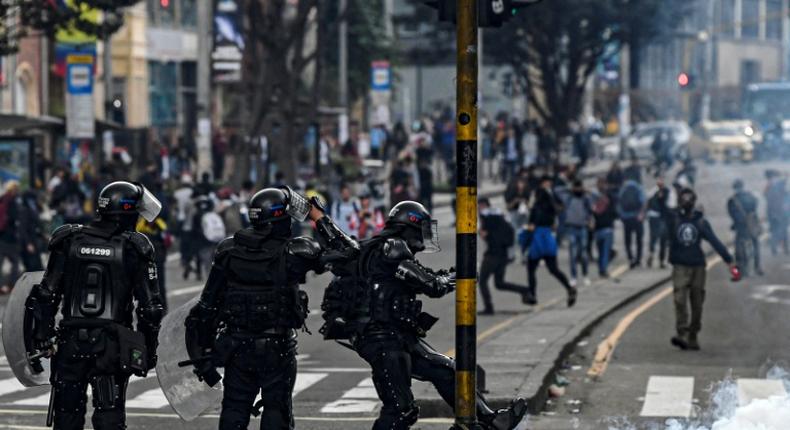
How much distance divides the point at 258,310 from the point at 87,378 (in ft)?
3.39

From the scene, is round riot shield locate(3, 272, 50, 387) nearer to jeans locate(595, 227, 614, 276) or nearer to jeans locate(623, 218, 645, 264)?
jeans locate(595, 227, 614, 276)

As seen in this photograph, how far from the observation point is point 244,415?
31.9 ft

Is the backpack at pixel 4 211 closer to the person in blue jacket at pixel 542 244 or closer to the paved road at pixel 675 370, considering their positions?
the person in blue jacket at pixel 542 244

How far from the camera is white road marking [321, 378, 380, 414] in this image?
1377cm

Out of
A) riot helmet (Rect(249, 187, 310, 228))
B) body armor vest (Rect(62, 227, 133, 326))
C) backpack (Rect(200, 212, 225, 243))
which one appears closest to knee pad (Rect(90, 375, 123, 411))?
body armor vest (Rect(62, 227, 133, 326))

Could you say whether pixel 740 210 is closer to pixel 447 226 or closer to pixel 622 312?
pixel 622 312

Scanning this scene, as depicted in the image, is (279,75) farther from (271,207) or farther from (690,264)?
(271,207)

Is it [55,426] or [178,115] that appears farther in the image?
[178,115]

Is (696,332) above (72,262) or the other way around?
the other way around

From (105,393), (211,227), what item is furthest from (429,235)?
(211,227)

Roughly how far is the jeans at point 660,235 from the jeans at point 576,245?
2.23 metres

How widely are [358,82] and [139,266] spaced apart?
191ft

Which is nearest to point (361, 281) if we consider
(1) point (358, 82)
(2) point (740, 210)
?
(2) point (740, 210)

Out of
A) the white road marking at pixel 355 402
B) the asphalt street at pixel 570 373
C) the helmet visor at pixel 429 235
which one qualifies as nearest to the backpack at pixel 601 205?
the asphalt street at pixel 570 373
